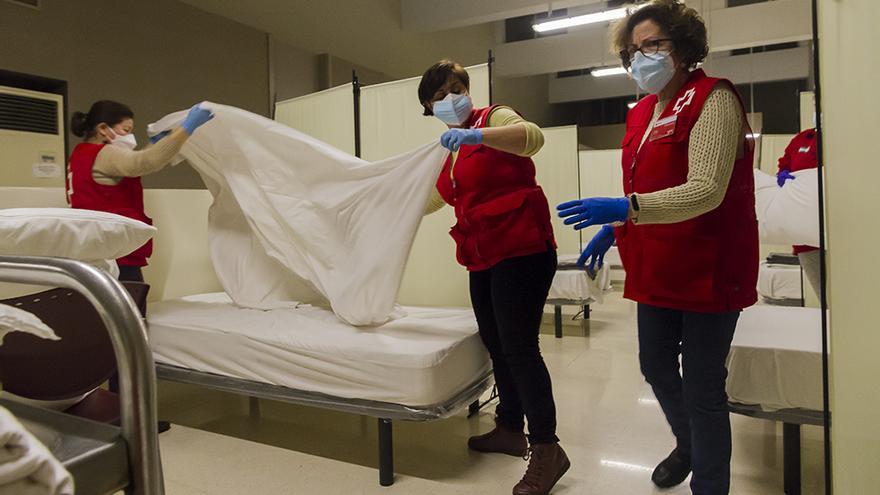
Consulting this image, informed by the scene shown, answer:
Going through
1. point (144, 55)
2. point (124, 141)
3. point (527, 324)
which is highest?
point (144, 55)

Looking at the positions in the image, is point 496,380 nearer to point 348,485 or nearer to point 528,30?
point 348,485

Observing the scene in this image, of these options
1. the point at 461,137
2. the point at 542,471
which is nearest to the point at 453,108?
the point at 461,137

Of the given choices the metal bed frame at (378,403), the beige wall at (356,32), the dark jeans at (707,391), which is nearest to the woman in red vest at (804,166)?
the dark jeans at (707,391)

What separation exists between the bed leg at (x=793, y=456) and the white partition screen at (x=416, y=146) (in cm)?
143

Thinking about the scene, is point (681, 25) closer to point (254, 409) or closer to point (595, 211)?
point (595, 211)

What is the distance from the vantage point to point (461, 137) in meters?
1.72

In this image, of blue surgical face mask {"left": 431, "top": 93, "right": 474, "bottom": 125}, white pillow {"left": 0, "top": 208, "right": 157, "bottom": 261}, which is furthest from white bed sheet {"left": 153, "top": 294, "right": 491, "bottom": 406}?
blue surgical face mask {"left": 431, "top": 93, "right": 474, "bottom": 125}

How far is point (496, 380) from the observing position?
2.21m

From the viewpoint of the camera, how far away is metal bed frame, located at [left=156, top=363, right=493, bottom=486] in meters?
1.86

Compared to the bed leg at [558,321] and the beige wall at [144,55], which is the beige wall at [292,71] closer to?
the beige wall at [144,55]

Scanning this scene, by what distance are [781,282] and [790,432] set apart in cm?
280

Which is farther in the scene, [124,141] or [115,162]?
[124,141]

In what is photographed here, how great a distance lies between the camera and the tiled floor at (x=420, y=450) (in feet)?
6.48

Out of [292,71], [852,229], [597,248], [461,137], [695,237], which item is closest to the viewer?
[852,229]
